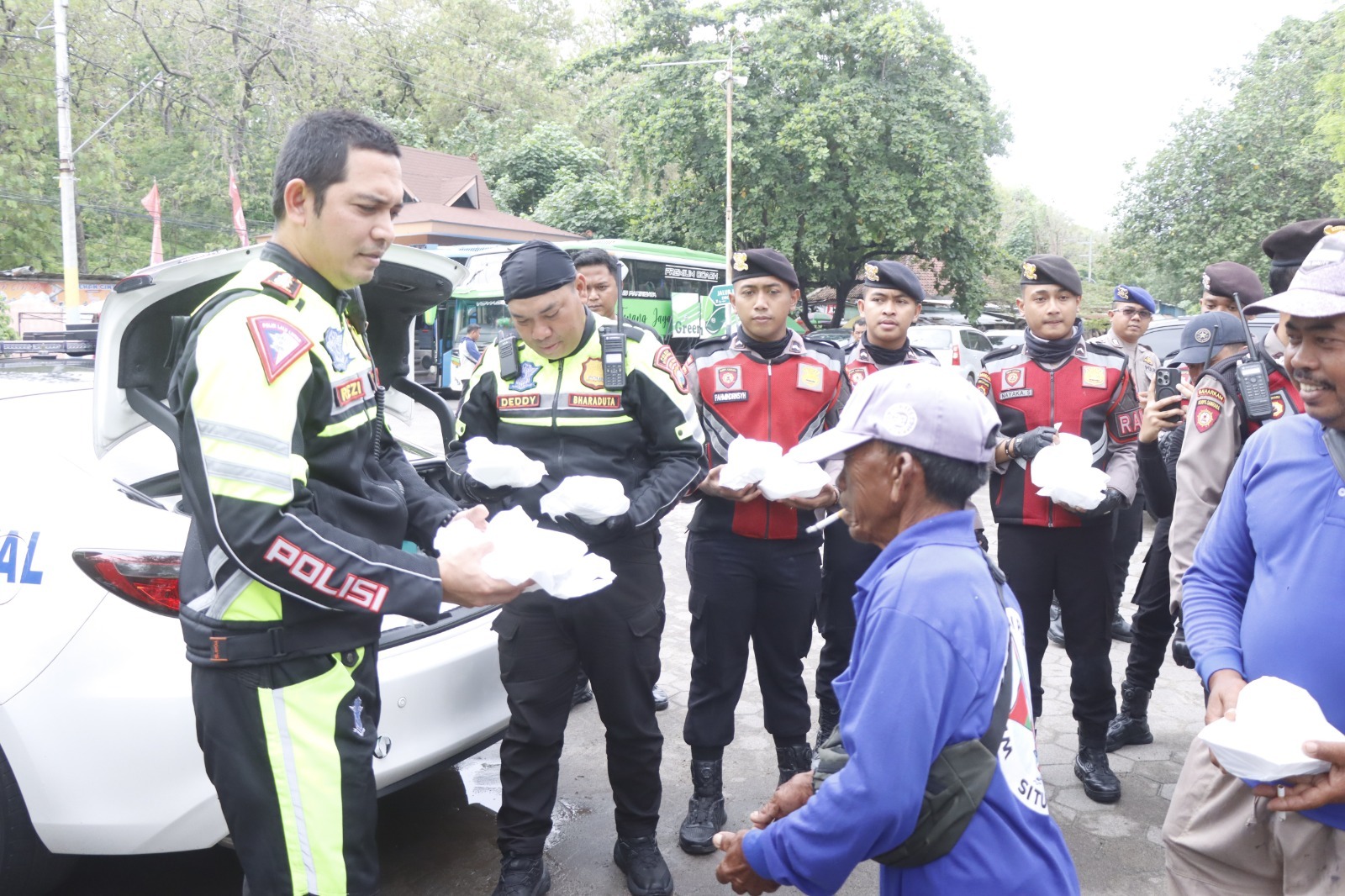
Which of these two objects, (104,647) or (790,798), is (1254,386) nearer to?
(790,798)

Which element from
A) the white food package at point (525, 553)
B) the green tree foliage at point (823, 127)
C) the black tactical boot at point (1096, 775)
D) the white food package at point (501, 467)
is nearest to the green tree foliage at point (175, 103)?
the green tree foliage at point (823, 127)

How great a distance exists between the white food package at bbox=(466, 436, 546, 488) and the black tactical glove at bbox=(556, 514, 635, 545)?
0.54 feet

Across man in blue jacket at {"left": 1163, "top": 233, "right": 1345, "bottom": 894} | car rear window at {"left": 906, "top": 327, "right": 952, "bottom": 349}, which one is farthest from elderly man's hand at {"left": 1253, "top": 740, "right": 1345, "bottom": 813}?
car rear window at {"left": 906, "top": 327, "right": 952, "bottom": 349}

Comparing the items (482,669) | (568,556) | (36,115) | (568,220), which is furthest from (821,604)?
(36,115)

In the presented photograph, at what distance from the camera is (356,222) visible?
203cm

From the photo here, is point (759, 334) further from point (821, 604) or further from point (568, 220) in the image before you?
point (568, 220)

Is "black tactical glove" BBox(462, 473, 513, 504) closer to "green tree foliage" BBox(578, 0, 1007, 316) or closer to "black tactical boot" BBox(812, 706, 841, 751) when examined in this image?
"black tactical boot" BBox(812, 706, 841, 751)

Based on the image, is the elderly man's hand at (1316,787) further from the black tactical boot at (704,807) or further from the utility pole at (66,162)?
the utility pole at (66,162)

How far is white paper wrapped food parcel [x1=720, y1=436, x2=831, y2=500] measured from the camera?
3238 mm

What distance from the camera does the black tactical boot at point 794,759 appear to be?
145 inches

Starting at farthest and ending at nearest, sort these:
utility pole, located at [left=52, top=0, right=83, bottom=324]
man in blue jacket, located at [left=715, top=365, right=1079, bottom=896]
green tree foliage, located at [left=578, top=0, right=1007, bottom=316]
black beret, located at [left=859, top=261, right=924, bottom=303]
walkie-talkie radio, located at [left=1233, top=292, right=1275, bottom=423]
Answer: green tree foliage, located at [left=578, top=0, right=1007, bottom=316], utility pole, located at [left=52, top=0, right=83, bottom=324], black beret, located at [left=859, top=261, right=924, bottom=303], walkie-talkie radio, located at [left=1233, top=292, right=1275, bottom=423], man in blue jacket, located at [left=715, top=365, right=1079, bottom=896]

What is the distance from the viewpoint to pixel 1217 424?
2.99 meters

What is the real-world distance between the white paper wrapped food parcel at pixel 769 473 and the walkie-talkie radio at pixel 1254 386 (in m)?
1.29

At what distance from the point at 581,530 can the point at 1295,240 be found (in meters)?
2.64
